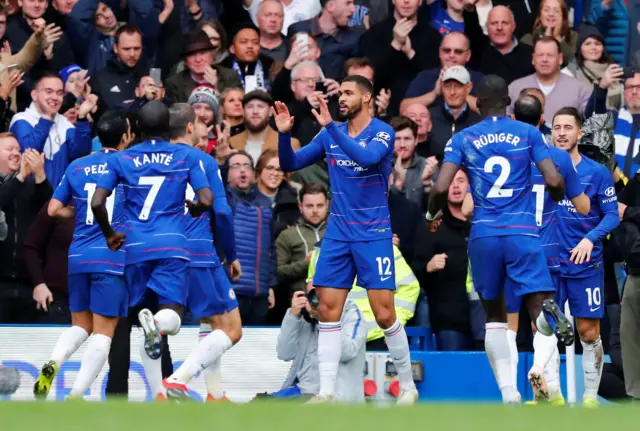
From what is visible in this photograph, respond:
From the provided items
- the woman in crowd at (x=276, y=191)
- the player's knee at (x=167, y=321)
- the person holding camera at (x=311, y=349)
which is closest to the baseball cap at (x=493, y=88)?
the person holding camera at (x=311, y=349)

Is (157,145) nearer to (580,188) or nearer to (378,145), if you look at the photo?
(378,145)

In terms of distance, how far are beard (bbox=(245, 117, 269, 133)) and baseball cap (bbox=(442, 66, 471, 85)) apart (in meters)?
1.97

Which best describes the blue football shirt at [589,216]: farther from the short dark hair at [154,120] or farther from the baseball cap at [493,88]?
the short dark hair at [154,120]

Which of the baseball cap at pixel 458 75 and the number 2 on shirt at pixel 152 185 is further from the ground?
the baseball cap at pixel 458 75

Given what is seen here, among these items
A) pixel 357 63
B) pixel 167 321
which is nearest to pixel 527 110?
pixel 167 321

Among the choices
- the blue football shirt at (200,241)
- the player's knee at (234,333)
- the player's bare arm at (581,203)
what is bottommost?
the player's knee at (234,333)

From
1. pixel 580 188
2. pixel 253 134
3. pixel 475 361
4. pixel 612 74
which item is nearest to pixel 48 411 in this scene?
pixel 580 188

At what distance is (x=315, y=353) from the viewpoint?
1311 centimetres

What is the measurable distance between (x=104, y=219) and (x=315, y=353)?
9.11 feet

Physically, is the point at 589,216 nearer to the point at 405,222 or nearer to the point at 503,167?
the point at 503,167

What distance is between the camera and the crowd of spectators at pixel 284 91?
14.4 m

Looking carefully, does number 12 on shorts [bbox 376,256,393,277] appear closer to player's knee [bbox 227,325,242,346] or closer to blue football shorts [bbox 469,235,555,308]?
blue football shorts [bbox 469,235,555,308]

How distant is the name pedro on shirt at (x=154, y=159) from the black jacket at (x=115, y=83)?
4.54m

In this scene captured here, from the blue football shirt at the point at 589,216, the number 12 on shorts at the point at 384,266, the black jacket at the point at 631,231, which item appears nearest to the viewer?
the number 12 on shorts at the point at 384,266
